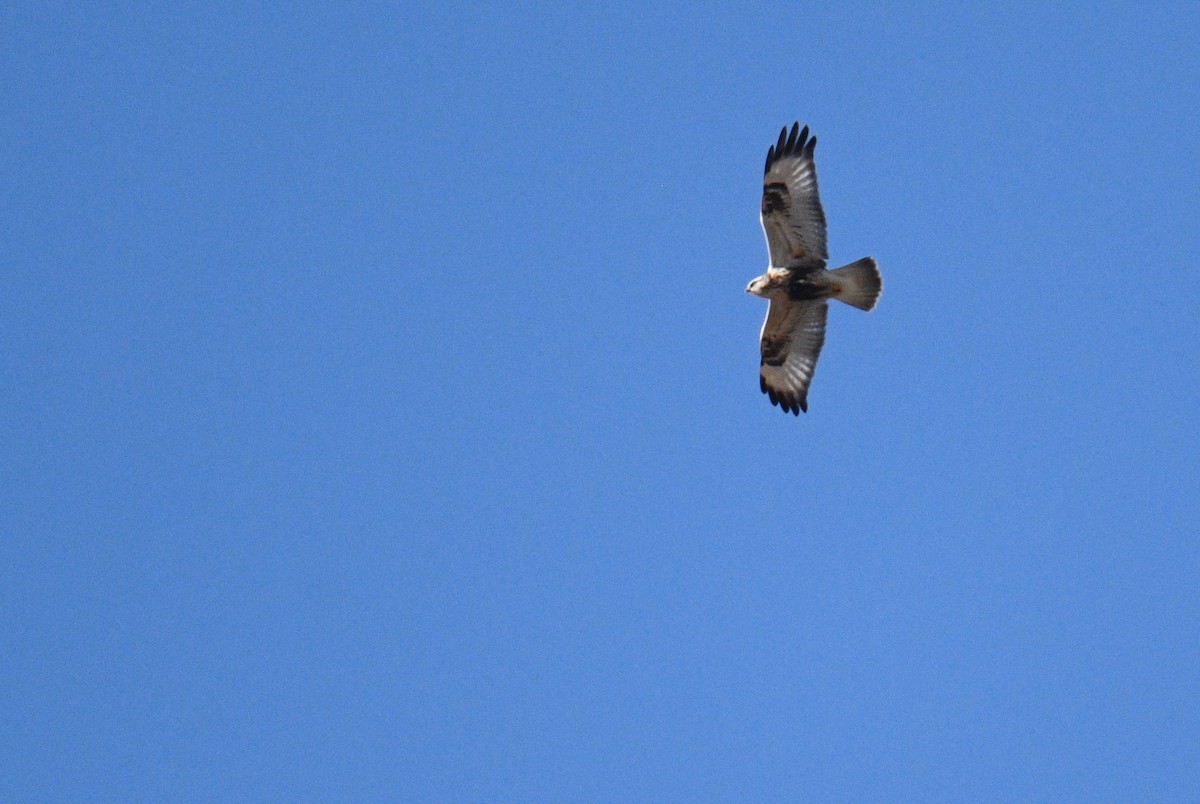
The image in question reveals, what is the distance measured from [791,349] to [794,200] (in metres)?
1.88

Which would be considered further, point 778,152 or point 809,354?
point 809,354

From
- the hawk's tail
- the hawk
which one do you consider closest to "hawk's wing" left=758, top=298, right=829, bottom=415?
the hawk

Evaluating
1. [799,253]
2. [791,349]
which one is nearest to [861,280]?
[799,253]

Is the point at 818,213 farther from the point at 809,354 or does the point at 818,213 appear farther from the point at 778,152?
the point at 809,354

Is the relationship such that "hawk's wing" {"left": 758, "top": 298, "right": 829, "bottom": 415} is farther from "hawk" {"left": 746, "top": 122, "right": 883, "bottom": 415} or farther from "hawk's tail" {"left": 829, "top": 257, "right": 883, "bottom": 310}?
"hawk's tail" {"left": 829, "top": 257, "right": 883, "bottom": 310}

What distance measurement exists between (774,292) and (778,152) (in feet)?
4.85

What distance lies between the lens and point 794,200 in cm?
1584

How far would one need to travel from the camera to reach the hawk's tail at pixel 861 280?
16062mm

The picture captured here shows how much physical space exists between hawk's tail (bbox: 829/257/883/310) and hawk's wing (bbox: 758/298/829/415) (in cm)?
43

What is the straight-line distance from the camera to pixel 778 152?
15.9 metres

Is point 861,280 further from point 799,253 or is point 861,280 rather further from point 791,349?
point 791,349

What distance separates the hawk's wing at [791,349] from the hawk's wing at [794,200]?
72cm

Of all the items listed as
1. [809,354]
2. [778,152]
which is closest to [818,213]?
[778,152]

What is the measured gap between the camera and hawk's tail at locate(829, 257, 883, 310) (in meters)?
16.1
